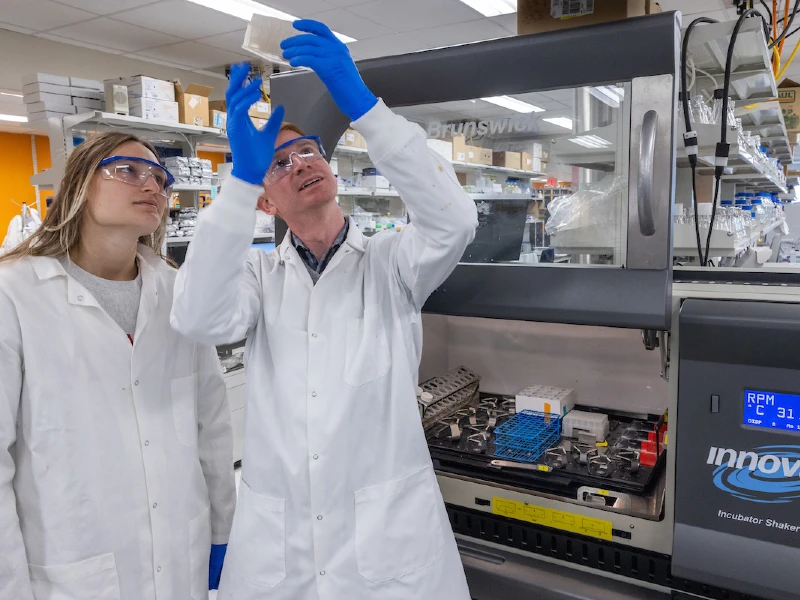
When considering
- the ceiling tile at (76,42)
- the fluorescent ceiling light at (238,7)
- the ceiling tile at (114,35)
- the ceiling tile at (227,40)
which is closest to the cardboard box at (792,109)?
the fluorescent ceiling light at (238,7)

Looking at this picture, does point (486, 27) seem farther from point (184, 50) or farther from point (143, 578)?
point (143, 578)

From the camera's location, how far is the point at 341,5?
5.86m

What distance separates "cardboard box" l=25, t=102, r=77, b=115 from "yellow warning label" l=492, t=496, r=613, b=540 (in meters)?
4.85

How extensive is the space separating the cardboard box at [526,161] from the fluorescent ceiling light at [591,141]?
0.13 metres

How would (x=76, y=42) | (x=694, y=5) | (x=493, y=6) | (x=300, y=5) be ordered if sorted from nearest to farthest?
(x=694, y=5) → (x=300, y=5) → (x=493, y=6) → (x=76, y=42)

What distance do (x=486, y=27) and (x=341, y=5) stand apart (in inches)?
67.1

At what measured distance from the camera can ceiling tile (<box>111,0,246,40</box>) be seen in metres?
6.03

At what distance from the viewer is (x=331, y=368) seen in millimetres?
1214

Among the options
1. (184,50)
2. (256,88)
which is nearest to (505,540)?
(256,88)

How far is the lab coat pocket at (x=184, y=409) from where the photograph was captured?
1454mm

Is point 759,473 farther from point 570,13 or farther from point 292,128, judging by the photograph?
point 292,128

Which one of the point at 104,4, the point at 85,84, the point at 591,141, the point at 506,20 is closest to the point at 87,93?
the point at 85,84

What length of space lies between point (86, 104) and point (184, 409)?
449cm

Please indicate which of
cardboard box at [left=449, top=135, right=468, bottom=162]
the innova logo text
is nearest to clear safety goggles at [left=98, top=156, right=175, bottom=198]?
cardboard box at [left=449, top=135, right=468, bottom=162]
